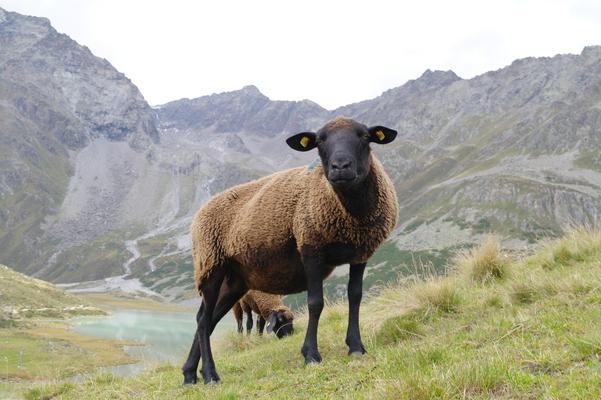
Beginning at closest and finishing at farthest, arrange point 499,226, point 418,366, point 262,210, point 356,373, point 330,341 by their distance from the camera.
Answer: point 418,366
point 356,373
point 262,210
point 330,341
point 499,226

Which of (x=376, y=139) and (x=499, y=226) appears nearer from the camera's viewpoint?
(x=376, y=139)

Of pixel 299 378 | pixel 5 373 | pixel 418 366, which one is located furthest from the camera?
pixel 5 373

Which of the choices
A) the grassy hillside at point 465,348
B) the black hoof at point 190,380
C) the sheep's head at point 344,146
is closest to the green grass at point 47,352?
the black hoof at point 190,380

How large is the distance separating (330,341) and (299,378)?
3430 millimetres

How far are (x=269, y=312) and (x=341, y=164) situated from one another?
12954 millimetres

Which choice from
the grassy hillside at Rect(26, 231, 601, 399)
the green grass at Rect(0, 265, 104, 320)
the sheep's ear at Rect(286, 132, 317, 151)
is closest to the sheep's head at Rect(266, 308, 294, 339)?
the grassy hillside at Rect(26, 231, 601, 399)

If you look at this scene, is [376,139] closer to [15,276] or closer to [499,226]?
[15,276]

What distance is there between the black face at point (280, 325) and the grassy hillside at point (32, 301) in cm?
6127

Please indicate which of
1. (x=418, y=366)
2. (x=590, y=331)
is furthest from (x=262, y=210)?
(x=590, y=331)

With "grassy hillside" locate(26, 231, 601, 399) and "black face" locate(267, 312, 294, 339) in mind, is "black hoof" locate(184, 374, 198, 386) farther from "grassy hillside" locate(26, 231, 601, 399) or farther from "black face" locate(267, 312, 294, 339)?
"black face" locate(267, 312, 294, 339)

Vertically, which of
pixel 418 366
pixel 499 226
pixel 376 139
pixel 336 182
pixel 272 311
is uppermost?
pixel 376 139

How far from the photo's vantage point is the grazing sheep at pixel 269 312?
57.0 ft

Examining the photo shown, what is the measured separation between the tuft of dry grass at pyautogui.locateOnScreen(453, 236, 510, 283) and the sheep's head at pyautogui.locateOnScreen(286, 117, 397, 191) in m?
5.31

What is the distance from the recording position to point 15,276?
101688 millimetres
